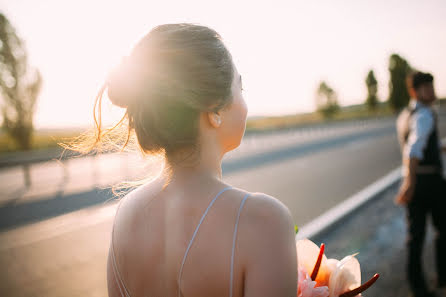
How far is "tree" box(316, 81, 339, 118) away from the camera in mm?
66062

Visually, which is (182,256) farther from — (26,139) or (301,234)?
(26,139)

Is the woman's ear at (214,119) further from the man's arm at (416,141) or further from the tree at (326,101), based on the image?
the tree at (326,101)

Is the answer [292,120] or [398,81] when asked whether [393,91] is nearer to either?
[398,81]

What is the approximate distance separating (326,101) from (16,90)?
2412 inches

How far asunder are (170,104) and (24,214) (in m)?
8.13

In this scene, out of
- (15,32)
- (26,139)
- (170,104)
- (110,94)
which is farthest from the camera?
(26,139)

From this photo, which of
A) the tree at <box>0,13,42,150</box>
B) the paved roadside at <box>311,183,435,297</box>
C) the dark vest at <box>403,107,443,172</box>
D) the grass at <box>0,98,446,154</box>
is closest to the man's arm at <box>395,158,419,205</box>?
the dark vest at <box>403,107,443,172</box>

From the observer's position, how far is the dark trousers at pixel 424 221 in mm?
3580

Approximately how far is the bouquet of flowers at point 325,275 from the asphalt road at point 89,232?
12.0 ft

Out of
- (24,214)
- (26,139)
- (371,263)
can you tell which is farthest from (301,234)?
(26,139)

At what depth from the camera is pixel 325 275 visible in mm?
1249

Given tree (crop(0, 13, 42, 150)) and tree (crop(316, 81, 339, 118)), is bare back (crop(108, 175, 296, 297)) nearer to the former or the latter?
tree (crop(0, 13, 42, 150))

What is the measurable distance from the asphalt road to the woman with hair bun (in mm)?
3474

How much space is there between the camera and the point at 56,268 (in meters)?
4.82
